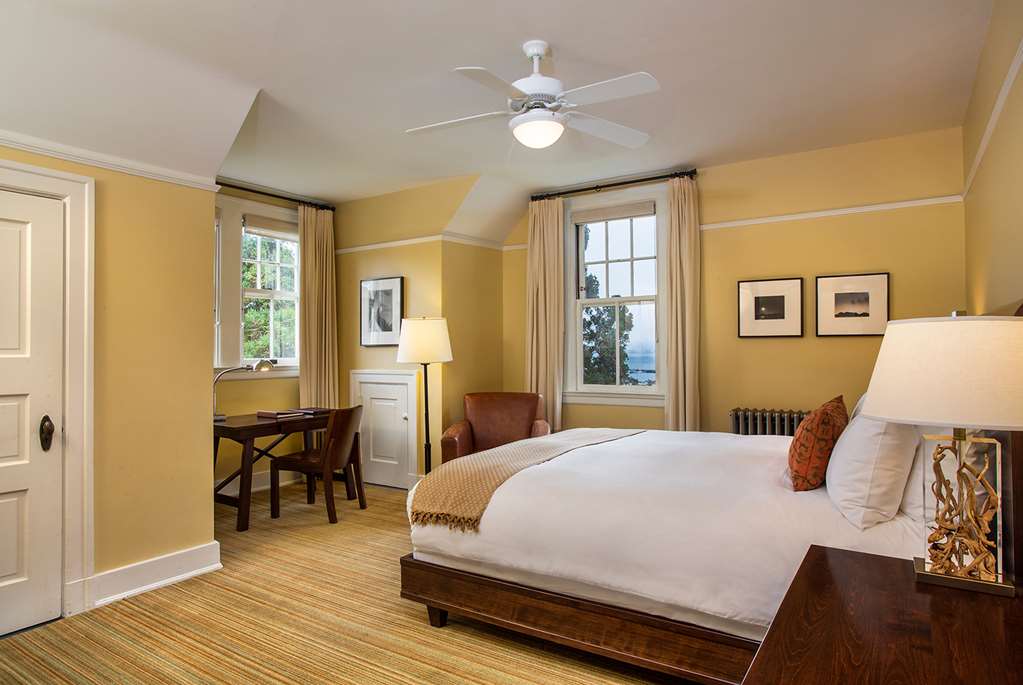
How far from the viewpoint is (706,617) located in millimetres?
2154

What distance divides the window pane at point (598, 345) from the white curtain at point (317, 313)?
2401 millimetres

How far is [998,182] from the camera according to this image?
276 cm

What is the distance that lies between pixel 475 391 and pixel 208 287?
2.71 meters

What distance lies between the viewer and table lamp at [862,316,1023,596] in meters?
1.35

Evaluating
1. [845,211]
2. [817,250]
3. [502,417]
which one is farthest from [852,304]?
[502,417]

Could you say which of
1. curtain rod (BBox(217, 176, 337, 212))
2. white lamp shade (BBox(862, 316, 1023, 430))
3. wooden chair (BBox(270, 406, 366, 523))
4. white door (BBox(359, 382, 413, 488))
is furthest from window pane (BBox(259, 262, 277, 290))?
white lamp shade (BBox(862, 316, 1023, 430))

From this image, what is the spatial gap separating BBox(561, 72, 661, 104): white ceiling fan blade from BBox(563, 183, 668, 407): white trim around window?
102 inches

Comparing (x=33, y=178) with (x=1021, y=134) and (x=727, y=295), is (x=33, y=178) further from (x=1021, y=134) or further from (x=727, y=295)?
(x=727, y=295)

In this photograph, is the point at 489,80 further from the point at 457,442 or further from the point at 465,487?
the point at 457,442

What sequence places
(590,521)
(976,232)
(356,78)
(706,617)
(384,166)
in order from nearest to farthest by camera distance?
(706,617) → (590,521) → (356,78) → (976,232) → (384,166)

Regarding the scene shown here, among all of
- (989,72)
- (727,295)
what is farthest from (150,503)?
(989,72)

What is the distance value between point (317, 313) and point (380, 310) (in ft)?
1.95

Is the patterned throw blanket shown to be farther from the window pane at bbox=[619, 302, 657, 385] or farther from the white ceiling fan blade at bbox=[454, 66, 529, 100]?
the window pane at bbox=[619, 302, 657, 385]

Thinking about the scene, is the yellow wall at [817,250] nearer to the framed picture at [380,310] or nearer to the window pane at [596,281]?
the window pane at [596,281]
